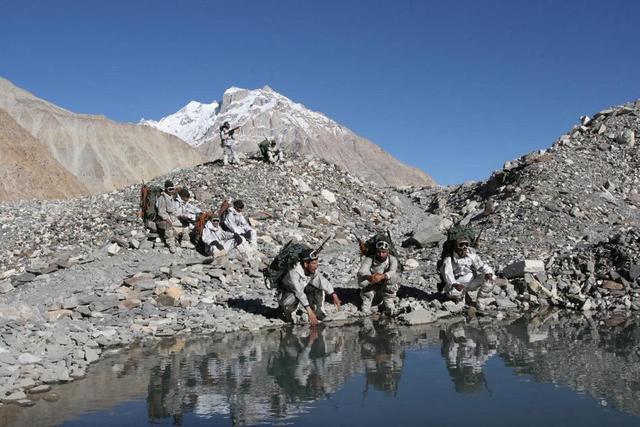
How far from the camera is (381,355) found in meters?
7.82

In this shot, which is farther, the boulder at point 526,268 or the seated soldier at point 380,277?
the boulder at point 526,268

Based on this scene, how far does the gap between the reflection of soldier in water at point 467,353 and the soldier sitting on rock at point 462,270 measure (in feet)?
2.82

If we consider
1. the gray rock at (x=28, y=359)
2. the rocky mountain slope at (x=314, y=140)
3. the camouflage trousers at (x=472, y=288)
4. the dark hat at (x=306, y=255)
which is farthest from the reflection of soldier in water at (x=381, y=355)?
the rocky mountain slope at (x=314, y=140)

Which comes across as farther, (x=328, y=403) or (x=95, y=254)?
(x=95, y=254)

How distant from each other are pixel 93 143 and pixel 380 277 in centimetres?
8120

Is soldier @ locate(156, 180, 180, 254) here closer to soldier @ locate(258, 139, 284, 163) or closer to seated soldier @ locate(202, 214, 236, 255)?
seated soldier @ locate(202, 214, 236, 255)

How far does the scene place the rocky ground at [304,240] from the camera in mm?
9234

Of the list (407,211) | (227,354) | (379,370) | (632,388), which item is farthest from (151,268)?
(407,211)

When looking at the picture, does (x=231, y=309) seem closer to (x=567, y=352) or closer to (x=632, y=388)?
(x=567, y=352)

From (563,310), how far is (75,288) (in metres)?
8.64

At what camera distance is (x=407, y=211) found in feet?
73.3

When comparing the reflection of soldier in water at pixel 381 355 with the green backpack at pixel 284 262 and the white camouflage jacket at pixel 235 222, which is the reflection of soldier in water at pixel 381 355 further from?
the white camouflage jacket at pixel 235 222

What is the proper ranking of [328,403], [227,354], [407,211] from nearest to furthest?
[328,403] < [227,354] < [407,211]

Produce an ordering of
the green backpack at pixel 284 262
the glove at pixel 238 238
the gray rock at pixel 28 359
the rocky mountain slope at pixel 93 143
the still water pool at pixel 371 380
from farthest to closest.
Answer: the rocky mountain slope at pixel 93 143, the glove at pixel 238 238, the green backpack at pixel 284 262, the gray rock at pixel 28 359, the still water pool at pixel 371 380
